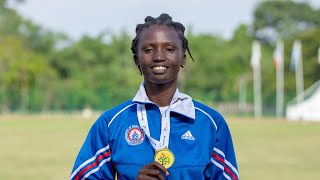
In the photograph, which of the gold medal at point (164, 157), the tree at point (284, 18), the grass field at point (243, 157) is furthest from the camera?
the tree at point (284, 18)

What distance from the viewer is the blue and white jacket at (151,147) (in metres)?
3.07

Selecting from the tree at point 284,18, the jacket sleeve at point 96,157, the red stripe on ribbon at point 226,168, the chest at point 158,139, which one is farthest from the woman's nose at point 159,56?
the tree at point 284,18

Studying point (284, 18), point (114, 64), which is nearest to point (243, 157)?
point (114, 64)

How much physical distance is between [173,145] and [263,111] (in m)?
56.7

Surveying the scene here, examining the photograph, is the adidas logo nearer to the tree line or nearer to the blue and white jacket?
the blue and white jacket

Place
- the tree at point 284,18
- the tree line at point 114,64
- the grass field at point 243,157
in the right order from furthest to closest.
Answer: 1. the tree at point 284,18
2. the tree line at point 114,64
3. the grass field at point 243,157

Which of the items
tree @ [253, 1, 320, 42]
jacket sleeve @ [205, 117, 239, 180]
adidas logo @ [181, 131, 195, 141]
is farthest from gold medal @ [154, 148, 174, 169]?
tree @ [253, 1, 320, 42]

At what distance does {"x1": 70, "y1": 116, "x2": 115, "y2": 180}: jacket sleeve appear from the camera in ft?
10.4

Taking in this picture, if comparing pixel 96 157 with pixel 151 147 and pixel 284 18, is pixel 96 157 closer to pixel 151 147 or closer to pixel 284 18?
pixel 151 147

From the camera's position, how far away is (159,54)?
10.2 ft

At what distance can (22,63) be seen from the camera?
6406 cm

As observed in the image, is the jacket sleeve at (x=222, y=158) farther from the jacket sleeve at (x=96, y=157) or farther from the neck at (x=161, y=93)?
the jacket sleeve at (x=96, y=157)

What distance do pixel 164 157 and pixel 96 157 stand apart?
1.26 feet

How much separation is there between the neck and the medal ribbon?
59mm
